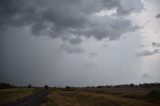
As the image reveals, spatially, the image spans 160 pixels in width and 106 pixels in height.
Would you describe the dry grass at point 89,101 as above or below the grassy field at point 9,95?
below

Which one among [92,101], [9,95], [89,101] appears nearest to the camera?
[89,101]

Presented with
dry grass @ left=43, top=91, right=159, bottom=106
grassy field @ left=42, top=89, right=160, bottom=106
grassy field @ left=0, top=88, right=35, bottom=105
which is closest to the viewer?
dry grass @ left=43, top=91, right=159, bottom=106

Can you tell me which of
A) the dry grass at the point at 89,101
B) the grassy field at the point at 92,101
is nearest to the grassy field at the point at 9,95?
the grassy field at the point at 92,101

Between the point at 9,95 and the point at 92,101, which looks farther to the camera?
the point at 9,95

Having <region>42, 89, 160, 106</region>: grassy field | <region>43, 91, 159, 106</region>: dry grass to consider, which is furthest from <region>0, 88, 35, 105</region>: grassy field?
<region>43, 91, 159, 106</region>: dry grass

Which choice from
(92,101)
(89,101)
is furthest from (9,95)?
(92,101)

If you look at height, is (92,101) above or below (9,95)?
below

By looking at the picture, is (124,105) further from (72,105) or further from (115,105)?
(72,105)

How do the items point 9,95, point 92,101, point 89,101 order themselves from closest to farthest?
point 89,101 < point 92,101 < point 9,95

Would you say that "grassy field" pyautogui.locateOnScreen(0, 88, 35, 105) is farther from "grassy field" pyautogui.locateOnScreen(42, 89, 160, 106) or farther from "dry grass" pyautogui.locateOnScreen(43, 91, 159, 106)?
"dry grass" pyautogui.locateOnScreen(43, 91, 159, 106)

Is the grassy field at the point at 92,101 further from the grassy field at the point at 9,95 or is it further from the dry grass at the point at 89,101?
the grassy field at the point at 9,95

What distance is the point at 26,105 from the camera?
43312 mm

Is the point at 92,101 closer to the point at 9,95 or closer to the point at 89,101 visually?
the point at 89,101

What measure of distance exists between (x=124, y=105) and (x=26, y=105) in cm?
2177
